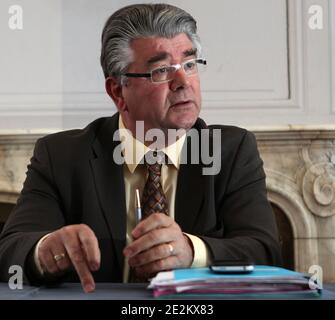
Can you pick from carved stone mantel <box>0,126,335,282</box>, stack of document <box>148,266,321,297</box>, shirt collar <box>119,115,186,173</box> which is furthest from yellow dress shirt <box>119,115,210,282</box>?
carved stone mantel <box>0,126,335,282</box>

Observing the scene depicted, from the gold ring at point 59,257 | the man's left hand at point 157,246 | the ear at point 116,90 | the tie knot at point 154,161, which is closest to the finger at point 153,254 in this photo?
the man's left hand at point 157,246

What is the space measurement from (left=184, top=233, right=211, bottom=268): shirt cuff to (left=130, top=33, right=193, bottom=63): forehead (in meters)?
0.46

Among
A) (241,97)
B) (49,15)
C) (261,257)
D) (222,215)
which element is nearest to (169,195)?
(222,215)

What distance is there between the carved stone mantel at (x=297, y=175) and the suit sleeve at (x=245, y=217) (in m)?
0.95

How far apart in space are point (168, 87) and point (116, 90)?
0.16 meters

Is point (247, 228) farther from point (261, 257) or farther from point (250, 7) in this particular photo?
point (250, 7)

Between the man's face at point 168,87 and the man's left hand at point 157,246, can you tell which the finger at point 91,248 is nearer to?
the man's left hand at point 157,246

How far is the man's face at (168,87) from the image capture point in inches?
52.7

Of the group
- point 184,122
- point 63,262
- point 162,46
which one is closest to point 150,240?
point 63,262

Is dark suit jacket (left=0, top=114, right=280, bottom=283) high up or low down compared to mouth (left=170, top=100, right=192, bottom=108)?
down

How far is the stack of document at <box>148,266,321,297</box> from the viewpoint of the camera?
76cm

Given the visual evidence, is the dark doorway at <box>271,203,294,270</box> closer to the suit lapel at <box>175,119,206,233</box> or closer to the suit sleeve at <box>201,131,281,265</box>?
the suit sleeve at <box>201,131,281,265</box>

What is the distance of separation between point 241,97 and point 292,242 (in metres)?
0.57
